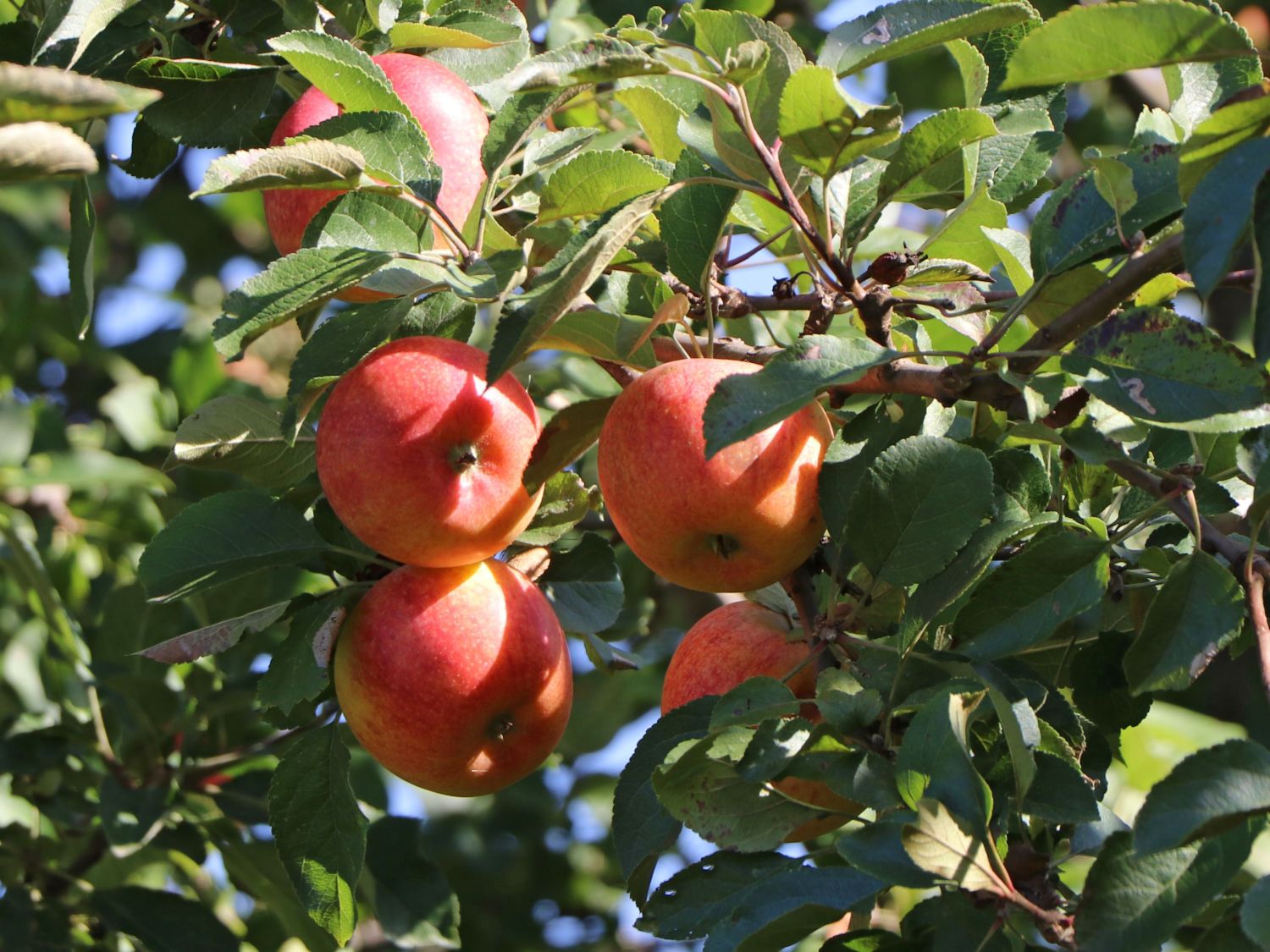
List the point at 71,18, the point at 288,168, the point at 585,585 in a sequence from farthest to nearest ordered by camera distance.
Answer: the point at 585,585 → the point at 71,18 → the point at 288,168

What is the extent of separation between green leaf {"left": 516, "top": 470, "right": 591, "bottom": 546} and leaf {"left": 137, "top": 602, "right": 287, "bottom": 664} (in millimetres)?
262

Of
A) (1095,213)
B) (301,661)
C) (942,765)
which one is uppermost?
(1095,213)

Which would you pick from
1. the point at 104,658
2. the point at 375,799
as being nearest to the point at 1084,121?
the point at 375,799

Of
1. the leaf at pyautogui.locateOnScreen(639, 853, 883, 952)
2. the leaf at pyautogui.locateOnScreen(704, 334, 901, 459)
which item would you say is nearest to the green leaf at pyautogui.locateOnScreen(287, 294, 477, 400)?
the leaf at pyautogui.locateOnScreen(704, 334, 901, 459)

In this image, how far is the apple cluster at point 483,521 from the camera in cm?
106

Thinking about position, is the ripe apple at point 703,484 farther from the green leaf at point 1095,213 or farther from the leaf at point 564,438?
the green leaf at point 1095,213

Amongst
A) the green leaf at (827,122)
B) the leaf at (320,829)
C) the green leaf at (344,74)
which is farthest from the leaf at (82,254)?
the green leaf at (827,122)

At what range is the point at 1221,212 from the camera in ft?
2.64

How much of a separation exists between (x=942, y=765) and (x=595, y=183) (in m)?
0.55

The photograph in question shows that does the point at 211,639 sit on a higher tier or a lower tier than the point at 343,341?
lower

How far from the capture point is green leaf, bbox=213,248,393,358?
1000mm

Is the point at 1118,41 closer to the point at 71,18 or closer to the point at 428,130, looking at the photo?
the point at 428,130

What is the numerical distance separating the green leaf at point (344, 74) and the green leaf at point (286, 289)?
0.57 feet

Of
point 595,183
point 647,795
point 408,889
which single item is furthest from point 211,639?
point 408,889
